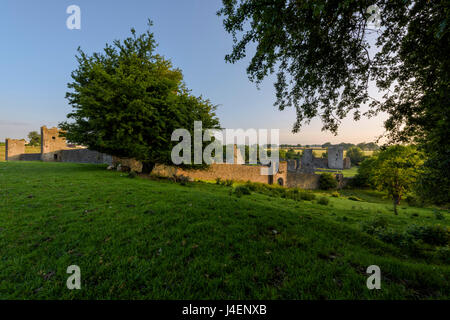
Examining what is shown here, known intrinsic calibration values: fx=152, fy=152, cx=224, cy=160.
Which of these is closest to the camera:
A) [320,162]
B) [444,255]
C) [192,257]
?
[192,257]

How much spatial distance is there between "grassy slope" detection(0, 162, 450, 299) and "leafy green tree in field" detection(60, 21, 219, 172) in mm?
7029

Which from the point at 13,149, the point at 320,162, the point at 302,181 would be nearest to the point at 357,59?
the point at 302,181

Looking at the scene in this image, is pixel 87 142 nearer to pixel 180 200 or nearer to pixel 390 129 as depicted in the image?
pixel 180 200

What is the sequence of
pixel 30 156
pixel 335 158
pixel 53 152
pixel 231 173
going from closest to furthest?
pixel 231 173 < pixel 53 152 < pixel 30 156 < pixel 335 158

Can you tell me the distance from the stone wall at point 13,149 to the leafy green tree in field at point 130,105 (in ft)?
99.1

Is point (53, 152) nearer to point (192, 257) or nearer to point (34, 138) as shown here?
point (192, 257)

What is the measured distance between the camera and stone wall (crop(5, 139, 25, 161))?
27734 mm

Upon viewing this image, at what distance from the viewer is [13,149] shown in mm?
28125

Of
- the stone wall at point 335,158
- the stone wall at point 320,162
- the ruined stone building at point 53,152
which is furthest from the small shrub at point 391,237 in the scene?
the stone wall at point 335,158

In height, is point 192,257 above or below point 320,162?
below

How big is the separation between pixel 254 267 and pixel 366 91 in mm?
6761

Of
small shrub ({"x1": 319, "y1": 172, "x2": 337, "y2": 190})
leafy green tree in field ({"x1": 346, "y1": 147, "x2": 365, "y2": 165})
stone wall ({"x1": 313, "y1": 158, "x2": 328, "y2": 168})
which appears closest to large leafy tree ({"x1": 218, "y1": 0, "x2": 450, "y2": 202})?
small shrub ({"x1": 319, "y1": 172, "x2": 337, "y2": 190})

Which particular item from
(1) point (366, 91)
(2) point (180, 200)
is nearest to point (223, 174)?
(2) point (180, 200)

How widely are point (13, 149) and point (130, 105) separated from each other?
37.0m
